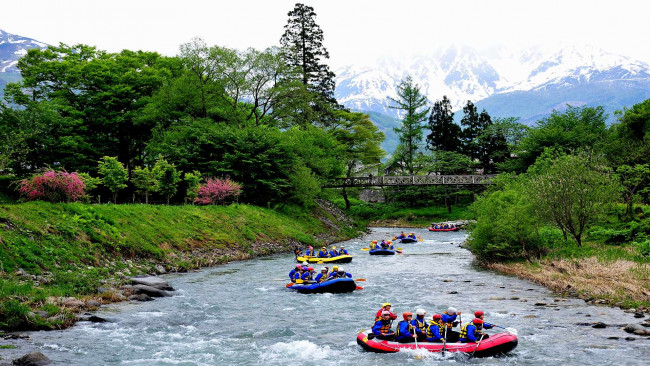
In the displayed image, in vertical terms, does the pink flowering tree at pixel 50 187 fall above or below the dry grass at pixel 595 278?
above

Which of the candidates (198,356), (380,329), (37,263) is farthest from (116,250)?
(380,329)

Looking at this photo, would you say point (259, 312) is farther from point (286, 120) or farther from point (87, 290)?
point (286, 120)

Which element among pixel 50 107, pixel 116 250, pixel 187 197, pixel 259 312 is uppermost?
pixel 50 107

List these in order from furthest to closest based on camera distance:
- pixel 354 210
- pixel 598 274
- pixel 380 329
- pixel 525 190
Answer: pixel 354 210, pixel 525 190, pixel 598 274, pixel 380 329

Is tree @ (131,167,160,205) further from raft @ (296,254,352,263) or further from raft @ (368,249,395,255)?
raft @ (368,249,395,255)

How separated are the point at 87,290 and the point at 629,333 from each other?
62.7 feet

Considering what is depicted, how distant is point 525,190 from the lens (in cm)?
2938

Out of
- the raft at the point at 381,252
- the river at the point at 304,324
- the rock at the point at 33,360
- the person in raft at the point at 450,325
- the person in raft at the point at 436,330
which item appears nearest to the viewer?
the rock at the point at 33,360

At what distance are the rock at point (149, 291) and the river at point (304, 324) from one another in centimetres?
58

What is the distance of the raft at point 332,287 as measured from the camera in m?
21.6

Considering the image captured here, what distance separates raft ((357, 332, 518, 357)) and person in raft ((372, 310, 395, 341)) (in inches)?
7.2

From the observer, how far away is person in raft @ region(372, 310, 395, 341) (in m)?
14.0

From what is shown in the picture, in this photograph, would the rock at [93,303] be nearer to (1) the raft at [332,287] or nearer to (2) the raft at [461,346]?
(1) the raft at [332,287]

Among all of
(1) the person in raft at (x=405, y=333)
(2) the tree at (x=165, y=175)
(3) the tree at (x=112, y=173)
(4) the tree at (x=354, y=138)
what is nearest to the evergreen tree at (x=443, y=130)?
(4) the tree at (x=354, y=138)
